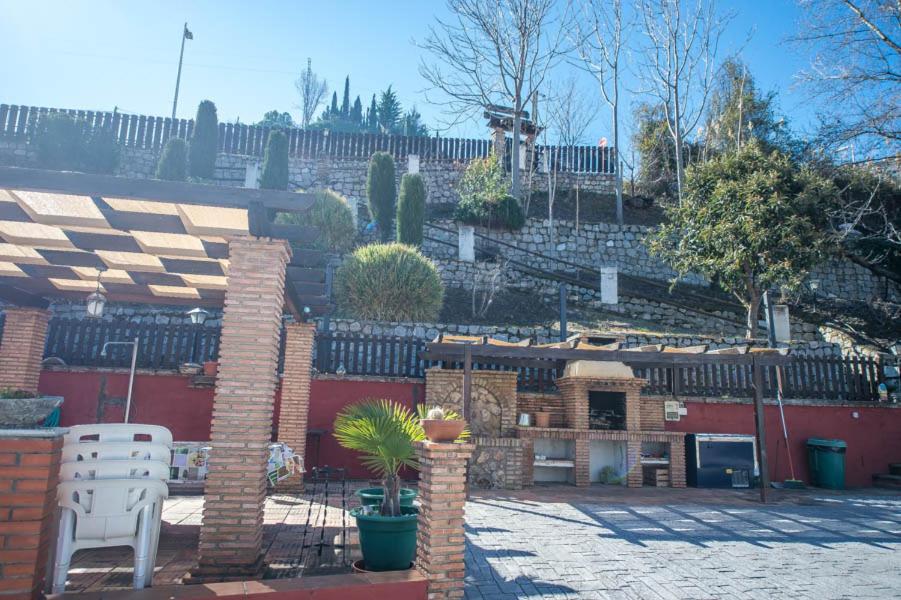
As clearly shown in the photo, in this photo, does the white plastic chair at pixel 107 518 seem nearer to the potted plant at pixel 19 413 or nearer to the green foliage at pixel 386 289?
the potted plant at pixel 19 413

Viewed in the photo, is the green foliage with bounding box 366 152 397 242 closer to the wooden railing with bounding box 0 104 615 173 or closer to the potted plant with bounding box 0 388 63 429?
the wooden railing with bounding box 0 104 615 173

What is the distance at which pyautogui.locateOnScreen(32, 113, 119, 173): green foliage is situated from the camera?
16.9 m

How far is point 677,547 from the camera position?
212 inches

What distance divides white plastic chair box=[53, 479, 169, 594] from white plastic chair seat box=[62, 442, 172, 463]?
0.14 m

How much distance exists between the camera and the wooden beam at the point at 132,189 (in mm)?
3760

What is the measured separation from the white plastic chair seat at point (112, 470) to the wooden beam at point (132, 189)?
1805mm

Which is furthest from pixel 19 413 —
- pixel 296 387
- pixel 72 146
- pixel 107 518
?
pixel 72 146

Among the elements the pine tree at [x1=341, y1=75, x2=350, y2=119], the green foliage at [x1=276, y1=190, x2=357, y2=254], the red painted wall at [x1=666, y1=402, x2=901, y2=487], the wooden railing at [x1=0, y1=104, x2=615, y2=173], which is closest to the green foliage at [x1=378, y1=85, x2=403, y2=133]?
the pine tree at [x1=341, y1=75, x2=350, y2=119]

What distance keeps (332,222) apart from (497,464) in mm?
8716

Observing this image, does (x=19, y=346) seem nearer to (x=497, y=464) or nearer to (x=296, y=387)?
(x=296, y=387)

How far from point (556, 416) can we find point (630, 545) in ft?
15.0

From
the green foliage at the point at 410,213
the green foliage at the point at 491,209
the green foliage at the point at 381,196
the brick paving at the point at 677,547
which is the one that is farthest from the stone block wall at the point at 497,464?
the green foliage at the point at 491,209

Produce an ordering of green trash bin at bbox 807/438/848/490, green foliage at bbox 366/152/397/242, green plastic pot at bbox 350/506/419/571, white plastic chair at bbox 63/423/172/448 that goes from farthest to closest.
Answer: green foliage at bbox 366/152/397/242
green trash bin at bbox 807/438/848/490
green plastic pot at bbox 350/506/419/571
white plastic chair at bbox 63/423/172/448

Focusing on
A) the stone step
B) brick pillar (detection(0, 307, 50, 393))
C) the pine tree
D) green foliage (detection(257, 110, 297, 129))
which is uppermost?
the pine tree
